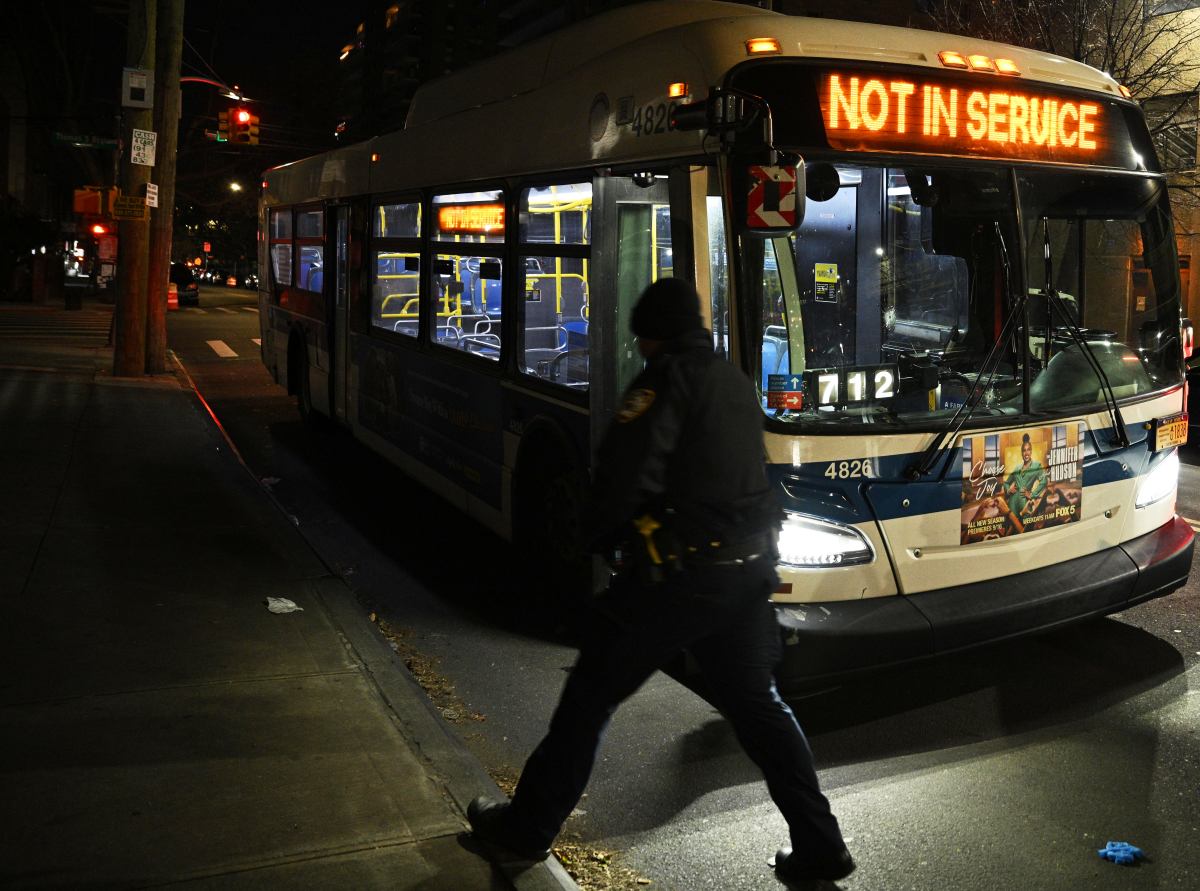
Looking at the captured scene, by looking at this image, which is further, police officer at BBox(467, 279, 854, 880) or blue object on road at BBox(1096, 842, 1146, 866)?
blue object on road at BBox(1096, 842, 1146, 866)

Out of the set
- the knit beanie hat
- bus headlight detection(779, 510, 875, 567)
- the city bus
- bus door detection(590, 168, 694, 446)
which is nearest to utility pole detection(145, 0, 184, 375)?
the city bus

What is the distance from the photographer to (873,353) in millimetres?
5438

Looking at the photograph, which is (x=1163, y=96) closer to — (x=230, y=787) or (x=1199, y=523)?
(x=1199, y=523)

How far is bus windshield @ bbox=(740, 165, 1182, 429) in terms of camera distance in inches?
207

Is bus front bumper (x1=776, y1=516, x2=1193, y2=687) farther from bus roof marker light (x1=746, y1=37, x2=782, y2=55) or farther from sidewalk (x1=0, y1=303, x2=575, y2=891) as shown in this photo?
bus roof marker light (x1=746, y1=37, x2=782, y2=55)

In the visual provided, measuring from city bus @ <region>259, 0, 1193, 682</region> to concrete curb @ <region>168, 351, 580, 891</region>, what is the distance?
1195 millimetres

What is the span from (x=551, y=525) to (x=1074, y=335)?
293 centimetres

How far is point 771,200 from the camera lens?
16.0 feet

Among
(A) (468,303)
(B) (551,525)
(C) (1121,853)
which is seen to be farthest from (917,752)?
(A) (468,303)

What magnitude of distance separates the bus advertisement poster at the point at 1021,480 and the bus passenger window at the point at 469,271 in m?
3.29

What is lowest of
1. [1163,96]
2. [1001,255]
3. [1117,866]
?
[1117,866]

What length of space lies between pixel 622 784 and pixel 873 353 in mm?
2089

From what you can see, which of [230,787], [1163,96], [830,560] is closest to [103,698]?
[230,787]

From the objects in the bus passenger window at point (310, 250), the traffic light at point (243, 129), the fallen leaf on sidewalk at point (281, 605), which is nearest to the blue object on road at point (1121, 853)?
the fallen leaf on sidewalk at point (281, 605)
